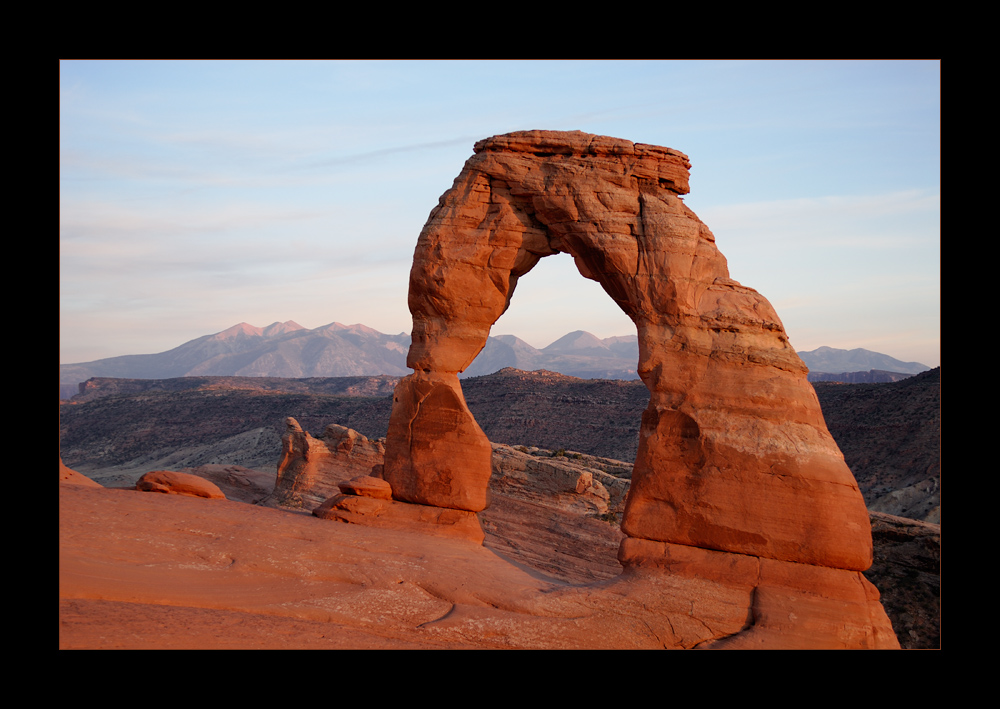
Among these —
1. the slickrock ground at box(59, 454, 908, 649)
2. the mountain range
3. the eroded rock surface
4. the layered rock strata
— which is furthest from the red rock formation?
the mountain range

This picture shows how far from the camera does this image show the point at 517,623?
1013 cm

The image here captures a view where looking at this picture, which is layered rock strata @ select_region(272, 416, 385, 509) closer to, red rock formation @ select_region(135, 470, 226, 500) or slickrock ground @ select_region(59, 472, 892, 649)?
red rock formation @ select_region(135, 470, 226, 500)

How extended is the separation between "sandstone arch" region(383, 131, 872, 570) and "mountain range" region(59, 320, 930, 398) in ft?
416

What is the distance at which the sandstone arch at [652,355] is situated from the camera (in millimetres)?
11852

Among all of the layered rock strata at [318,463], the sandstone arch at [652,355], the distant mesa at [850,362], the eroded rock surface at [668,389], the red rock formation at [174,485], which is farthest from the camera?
the distant mesa at [850,362]

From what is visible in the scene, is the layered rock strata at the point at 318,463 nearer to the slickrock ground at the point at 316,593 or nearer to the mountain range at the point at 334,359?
the slickrock ground at the point at 316,593

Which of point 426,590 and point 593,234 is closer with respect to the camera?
point 426,590

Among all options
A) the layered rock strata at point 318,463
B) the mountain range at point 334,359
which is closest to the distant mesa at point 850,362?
the mountain range at point 334,359

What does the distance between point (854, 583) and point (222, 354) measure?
176m

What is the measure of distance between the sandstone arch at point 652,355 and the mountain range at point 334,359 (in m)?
127

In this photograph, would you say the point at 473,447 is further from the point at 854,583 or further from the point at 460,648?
the point at 854,583

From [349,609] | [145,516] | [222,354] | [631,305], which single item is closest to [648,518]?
[631,305]

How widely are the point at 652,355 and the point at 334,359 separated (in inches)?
6101

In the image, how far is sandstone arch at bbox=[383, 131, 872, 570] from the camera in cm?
1185
